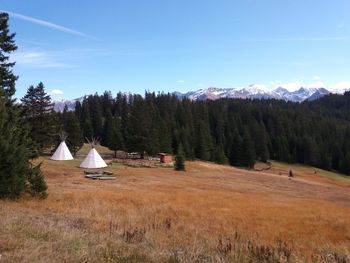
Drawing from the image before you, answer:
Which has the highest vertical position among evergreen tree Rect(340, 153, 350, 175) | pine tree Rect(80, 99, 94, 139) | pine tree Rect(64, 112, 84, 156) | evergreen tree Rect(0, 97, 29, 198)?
pine tree Rect(80, 99, 94, 139)

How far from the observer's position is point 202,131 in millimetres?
98938

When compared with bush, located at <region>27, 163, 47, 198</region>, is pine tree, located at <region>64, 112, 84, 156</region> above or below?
above

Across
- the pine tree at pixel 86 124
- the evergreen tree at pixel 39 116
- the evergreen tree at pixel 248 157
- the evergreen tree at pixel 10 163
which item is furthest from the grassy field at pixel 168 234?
the pine tree at pixel 86 124

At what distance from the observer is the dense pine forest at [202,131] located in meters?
73.9

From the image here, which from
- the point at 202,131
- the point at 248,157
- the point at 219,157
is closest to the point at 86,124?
the point at 202,131

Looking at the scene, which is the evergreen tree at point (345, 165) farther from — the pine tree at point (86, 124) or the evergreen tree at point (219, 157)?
the pine tree at point (86, 124)

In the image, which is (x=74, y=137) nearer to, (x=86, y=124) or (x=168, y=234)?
(x=86, y=124)

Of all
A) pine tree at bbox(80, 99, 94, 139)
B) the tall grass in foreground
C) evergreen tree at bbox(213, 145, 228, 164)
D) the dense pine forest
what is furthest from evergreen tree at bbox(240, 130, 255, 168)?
the tall grass in foreground

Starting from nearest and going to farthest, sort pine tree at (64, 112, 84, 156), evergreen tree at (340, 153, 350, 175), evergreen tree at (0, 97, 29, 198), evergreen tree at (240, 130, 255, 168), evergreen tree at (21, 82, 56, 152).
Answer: evergreen tree at (0, 97, 29, 198) → evergreen tree at (21, 82, 56, 152) → pine tree at (64, 112, 84, 156) → evergreen tree at (240, 130, 255, 168) → evergreen tree at (340, 153, 350, 175)

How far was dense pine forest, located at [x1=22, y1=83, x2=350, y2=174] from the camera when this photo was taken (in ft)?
243

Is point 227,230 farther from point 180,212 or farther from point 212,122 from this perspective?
point 212,122

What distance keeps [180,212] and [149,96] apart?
420 feet

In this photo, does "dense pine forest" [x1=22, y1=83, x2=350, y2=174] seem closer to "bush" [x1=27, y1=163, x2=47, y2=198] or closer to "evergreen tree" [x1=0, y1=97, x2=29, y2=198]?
"bush" [x1=27, y1=163, x2=47, y2=198]

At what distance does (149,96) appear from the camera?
145 meters
